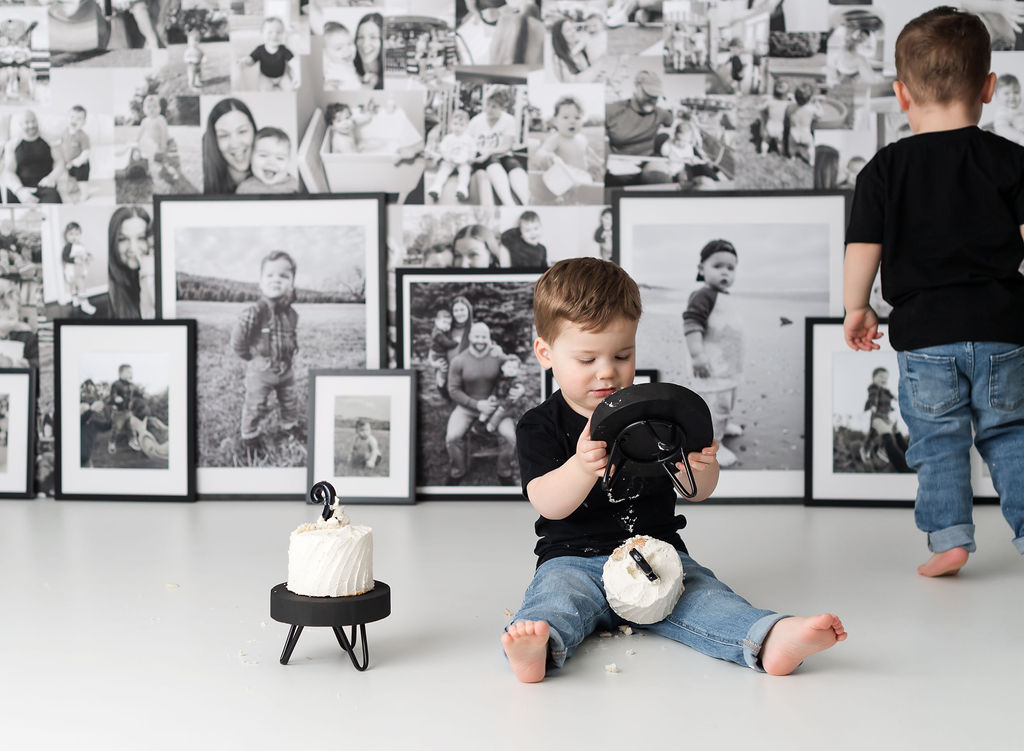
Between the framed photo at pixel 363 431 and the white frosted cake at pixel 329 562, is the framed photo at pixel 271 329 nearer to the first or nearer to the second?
the framed photo at pixel 363 431

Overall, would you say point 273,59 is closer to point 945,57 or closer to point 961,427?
point 945,57

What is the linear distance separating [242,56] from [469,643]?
1.86m

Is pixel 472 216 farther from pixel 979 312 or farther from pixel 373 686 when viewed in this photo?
pixel 373 686

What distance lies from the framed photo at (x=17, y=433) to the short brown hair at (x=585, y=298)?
1.78 metres

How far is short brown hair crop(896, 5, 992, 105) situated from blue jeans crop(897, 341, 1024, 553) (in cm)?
47

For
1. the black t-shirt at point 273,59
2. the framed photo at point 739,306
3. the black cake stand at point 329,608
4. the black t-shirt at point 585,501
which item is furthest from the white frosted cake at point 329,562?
the black t-shirt at point 273,59

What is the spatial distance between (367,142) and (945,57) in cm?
145

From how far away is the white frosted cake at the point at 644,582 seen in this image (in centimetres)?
140

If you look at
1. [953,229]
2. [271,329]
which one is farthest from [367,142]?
[953,229]

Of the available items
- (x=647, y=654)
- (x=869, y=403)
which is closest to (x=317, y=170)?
(x=869, y=403)

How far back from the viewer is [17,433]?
2.71 metres

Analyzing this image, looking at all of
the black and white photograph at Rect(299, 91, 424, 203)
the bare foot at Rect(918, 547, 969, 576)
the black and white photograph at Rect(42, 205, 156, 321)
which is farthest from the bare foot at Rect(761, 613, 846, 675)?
the black and white photograph at Rect(42, 205, 156, 321)

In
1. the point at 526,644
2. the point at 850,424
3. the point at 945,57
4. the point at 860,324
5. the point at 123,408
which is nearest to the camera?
the point at 526,644

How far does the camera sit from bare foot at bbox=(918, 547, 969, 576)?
1828mm
